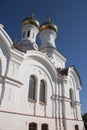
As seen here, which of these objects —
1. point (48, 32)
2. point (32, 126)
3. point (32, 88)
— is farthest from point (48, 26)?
point (32, 126)

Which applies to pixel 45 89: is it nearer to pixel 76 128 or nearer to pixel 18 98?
pixel 18 98

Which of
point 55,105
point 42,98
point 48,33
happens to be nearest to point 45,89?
point 42,98

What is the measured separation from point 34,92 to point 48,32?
1194 cm

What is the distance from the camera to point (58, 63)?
773 inches

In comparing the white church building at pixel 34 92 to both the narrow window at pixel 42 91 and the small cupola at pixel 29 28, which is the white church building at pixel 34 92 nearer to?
the narrow window at pixel 42 91

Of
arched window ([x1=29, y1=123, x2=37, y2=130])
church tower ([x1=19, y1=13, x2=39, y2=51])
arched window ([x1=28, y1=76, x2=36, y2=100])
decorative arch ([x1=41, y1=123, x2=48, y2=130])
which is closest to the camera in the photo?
arched window ([x1=29, y1=123, x2=37, y2=130])

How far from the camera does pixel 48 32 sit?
2150 cm

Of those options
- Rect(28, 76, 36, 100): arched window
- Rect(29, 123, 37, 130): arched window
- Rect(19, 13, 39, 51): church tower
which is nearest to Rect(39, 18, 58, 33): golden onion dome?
Rect(19, 13, 39, 51): church tower

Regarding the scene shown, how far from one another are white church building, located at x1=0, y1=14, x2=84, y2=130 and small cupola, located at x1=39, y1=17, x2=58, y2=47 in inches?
251

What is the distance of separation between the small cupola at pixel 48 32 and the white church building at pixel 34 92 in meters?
6.36

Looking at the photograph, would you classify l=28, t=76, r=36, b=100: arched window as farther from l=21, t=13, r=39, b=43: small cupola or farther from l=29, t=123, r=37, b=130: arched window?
l=21, t=13, r=39, b=43: small cupola

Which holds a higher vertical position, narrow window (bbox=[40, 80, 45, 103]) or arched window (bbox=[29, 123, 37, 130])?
narrow window (bbox=[40, 80, 45, 103])

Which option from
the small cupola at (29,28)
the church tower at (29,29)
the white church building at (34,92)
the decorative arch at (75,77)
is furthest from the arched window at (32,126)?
the small cupola at (29,28)

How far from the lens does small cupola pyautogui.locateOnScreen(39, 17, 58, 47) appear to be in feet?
69.9
